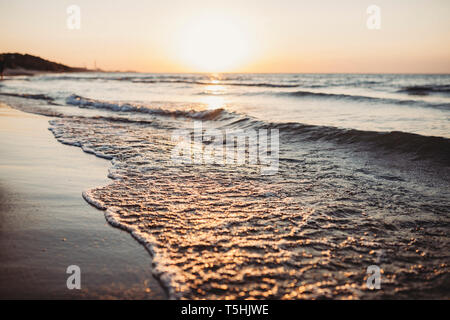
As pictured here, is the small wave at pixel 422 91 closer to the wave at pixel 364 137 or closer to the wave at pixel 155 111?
the wave at pixel 155 111

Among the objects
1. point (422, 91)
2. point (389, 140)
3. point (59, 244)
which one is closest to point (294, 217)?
point (59, 244)

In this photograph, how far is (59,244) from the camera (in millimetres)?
2826

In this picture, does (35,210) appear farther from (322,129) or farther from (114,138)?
(322,129)

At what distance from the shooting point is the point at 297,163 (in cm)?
597

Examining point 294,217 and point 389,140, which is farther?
point 389,140

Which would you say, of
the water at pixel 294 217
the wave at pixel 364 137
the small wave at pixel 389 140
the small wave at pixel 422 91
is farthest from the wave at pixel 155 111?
the small wave at pixel 422 91

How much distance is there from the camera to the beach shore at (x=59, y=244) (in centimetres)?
227

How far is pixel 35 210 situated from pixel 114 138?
467cm

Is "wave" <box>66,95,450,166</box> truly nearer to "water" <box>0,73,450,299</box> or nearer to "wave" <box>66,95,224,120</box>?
"water" <box>0,73,450,299</box>

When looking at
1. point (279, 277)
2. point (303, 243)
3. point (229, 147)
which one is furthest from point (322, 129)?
point (279, 277)

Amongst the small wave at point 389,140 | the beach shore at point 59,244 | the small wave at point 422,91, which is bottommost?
the beach shore at point 59,244

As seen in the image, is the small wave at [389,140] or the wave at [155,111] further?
the wave at [155,111]

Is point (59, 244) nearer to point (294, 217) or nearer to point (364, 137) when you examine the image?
point (294, 217)
